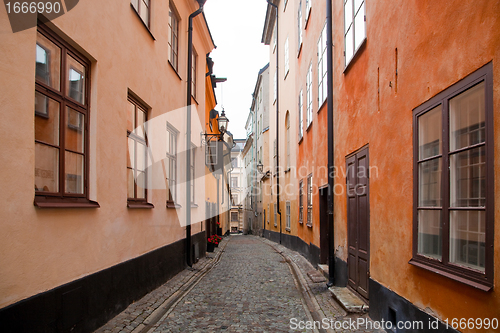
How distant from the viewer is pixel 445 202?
3604mm

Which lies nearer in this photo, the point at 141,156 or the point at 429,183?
the point at 429,183

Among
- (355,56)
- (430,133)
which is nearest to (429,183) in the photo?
(430,133)

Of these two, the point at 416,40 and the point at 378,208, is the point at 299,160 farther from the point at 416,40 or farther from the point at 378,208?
the point at 416,40

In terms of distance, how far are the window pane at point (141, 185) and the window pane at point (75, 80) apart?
7.45 feet

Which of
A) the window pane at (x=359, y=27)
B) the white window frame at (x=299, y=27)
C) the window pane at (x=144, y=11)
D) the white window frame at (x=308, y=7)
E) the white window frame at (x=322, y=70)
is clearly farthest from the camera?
the white window frame at (x=299, y=27)

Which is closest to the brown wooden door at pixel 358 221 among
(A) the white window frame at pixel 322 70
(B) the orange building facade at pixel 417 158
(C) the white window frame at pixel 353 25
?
(B) the orange building facade at pixel 417 158

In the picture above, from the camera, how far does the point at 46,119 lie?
4.06m

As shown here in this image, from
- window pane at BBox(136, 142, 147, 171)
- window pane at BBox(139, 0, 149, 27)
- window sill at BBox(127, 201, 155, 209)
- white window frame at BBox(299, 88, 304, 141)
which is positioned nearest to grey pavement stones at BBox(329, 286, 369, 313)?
window sill at BBox(127, 201, 155, 209)

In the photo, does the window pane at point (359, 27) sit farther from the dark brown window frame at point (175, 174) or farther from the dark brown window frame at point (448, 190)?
the dark brown window frame at point (175, 174)

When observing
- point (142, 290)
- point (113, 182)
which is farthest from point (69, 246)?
point (142, 290)

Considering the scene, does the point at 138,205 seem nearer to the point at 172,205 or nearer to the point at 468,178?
the point at 172,205

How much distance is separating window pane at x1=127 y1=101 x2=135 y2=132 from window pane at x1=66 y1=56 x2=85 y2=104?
157 centimetres

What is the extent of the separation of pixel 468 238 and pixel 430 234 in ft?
2.33

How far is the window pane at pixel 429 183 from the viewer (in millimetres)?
3816
